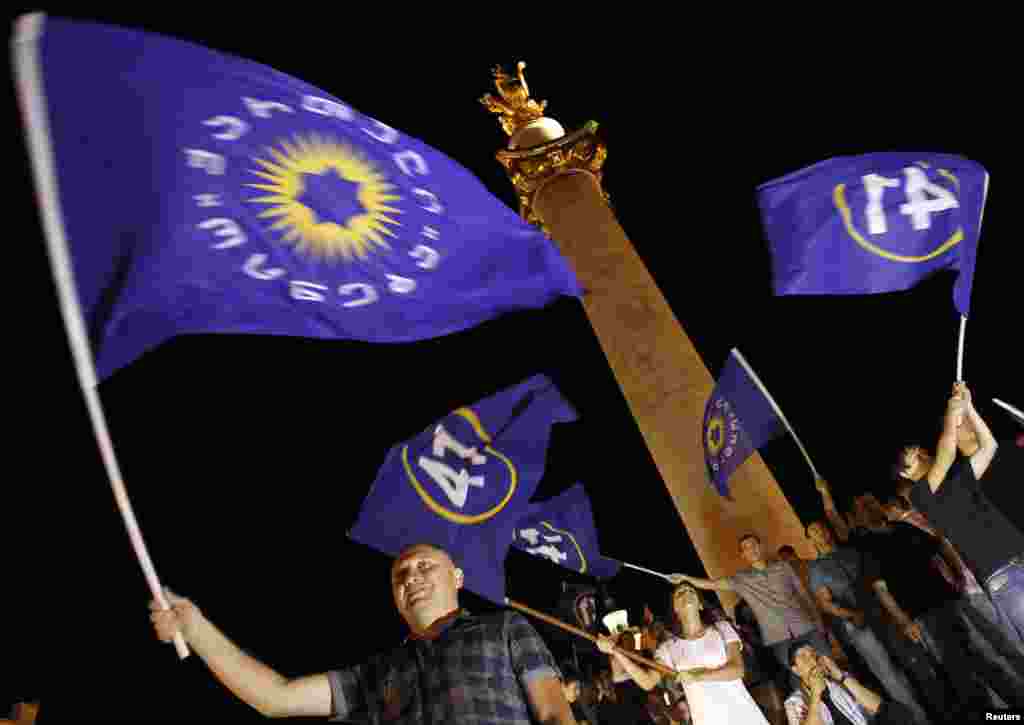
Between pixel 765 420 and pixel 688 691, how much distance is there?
10.2ft

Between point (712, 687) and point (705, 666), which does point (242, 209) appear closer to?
point (705, 666)

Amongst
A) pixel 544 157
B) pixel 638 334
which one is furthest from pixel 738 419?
pixel 544 157

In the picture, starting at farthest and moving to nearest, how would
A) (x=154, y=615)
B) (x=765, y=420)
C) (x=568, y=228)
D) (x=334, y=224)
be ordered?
1. (x=568, y=228)
2. (x=765, y=420)
3. (x=334, y=224)
4. (x=154, y=615)

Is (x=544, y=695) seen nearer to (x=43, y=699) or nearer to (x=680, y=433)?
(x=43, y=699)

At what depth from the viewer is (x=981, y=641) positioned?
5465 mm

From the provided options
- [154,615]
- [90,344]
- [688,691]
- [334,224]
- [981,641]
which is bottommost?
[981,641]

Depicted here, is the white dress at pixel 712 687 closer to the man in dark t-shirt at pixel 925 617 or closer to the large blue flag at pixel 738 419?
the man in dark t-shirt at pixel 925 617

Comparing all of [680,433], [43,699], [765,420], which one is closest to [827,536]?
[765,420]

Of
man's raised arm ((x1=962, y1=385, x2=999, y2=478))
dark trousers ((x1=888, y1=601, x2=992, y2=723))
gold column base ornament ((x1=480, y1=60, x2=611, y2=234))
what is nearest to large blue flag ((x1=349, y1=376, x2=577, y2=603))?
man's raised arm ((x1=962, y1=385, x2=999, y2=478))

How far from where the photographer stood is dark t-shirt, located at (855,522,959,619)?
630cm

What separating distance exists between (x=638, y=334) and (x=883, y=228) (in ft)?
23.5

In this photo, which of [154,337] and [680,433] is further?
[680,433]

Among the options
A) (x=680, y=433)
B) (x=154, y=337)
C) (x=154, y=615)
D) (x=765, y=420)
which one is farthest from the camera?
A: (x=680, y=433)

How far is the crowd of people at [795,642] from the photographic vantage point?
2752 mm
